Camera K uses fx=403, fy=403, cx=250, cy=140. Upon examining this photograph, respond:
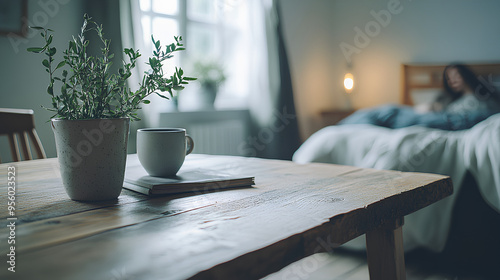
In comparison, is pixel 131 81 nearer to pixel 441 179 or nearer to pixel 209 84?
pixel 209 84

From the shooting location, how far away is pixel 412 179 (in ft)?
2.92

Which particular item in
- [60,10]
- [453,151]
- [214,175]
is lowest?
[453,151]

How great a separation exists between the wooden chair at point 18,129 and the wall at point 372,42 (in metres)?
3.34

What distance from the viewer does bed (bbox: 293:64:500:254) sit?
1837 millimetres

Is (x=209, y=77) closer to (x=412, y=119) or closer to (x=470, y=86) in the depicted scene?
(x=412, y=119)

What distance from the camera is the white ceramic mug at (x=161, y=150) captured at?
842 mm

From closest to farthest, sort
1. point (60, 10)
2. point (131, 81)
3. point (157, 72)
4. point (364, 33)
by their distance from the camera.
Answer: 1. point (157, 72)
2. point (60, 10)
3. point (131, 81)
4. point (364, 33)

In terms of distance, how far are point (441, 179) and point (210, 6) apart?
3.13 meters

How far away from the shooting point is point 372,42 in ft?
15.7

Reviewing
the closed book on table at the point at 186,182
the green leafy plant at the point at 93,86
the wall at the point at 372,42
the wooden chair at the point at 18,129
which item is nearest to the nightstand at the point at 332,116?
the wall at the point at 372,42

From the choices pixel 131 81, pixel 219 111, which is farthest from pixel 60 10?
pixel 219 111

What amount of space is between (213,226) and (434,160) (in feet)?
5.75

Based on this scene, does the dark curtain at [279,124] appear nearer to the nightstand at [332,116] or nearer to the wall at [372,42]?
the wall at [372,42]

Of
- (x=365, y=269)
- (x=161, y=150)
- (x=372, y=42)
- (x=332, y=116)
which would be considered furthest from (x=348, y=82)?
(x=161, y=150)
